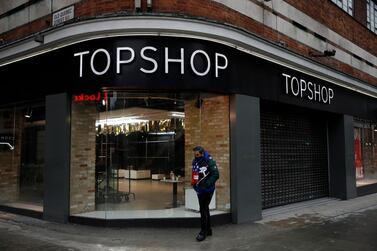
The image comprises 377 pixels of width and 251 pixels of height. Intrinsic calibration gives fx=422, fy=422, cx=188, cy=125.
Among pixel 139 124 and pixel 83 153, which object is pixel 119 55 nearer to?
pixel 139 124

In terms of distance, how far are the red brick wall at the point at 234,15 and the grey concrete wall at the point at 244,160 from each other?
1955mm

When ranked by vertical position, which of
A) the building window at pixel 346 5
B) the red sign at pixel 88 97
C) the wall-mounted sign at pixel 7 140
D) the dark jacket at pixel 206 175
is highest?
the building window at pixel 346 5

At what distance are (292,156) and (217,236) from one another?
557 cm

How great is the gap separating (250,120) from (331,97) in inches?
204

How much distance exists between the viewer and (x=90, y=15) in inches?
369

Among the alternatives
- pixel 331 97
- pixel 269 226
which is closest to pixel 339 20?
pixel 331 97

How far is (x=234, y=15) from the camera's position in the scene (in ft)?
33.1

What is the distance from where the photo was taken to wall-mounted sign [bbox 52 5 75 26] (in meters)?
9.88

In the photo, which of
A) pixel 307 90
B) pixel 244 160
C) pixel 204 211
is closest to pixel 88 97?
pixel 204 211

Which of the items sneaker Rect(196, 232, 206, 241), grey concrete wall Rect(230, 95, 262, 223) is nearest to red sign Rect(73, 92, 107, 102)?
grey concrete wall Rect(230, 95, 262, 223)

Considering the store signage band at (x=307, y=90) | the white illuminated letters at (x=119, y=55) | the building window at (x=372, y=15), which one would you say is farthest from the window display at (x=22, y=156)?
the building window at (x=372, y=15)

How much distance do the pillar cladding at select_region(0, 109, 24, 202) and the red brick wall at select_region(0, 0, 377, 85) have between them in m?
2.21

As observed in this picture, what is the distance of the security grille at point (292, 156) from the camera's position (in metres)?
11.9

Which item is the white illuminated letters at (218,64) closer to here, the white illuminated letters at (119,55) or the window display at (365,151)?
the white illuminated letters at (119,55)
